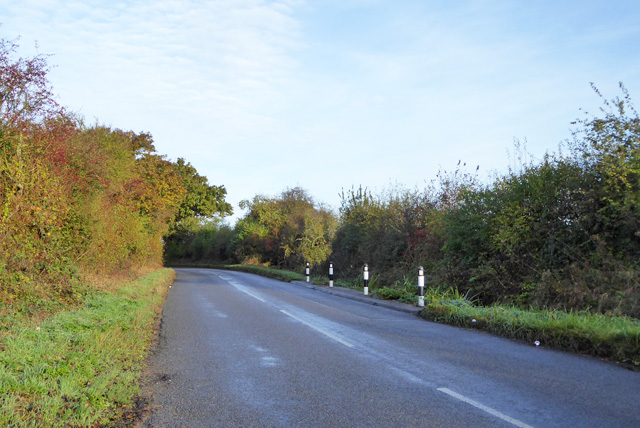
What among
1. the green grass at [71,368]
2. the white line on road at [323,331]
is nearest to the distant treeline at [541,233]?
the white line on road at [323,331]

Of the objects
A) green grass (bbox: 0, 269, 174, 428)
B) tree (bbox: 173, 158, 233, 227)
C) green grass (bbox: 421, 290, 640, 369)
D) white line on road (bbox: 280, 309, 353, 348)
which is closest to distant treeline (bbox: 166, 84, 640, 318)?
green grass (bbox: 421, 290, 640, 369)

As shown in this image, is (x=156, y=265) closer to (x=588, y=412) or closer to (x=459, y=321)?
(x=459, y=321)

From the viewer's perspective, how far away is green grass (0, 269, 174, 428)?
4.13 meters

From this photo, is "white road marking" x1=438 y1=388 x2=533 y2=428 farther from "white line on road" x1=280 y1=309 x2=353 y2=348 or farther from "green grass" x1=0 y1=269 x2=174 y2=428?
"green grass" x1=0 y1=269 x2=174 y2=428

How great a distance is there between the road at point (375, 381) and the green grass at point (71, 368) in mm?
411

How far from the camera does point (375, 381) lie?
17.9 ft

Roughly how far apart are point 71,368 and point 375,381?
349 centimetres

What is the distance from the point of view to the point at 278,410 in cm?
449

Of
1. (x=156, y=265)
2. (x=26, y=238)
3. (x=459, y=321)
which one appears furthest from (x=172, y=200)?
(x=459, y=321)

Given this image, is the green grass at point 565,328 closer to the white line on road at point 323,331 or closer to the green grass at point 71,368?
the white line on road at point 323,331

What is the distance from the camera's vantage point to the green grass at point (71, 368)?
4129 millimetres

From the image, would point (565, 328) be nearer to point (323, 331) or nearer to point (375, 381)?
point (375, 381)

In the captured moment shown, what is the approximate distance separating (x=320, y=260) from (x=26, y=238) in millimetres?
20940

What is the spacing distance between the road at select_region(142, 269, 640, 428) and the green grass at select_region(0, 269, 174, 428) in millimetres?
411
